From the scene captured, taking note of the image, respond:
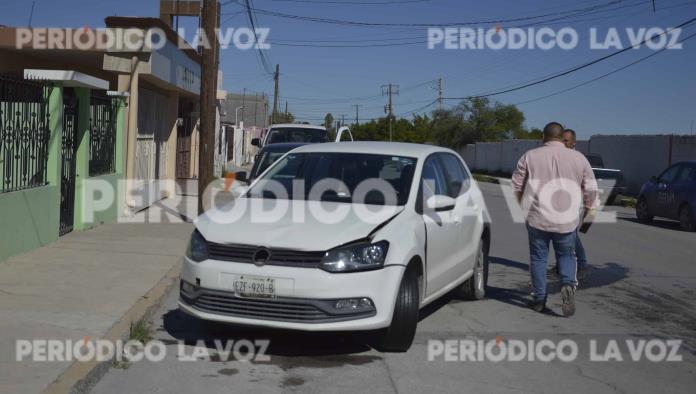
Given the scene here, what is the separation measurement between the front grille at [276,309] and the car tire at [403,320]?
0.34 metres

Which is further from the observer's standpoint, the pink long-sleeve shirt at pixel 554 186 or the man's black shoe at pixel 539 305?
the man's black shoe at pixel 539 305

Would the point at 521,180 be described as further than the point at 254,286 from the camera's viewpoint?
Yes

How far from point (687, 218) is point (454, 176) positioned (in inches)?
461

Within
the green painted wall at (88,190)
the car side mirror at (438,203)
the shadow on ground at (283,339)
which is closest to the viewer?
the shadow on ground at (283,339)

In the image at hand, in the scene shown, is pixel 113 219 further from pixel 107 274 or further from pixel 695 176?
pixel 695 176

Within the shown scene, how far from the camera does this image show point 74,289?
8.43 m

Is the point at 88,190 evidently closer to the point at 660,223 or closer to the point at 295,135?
the point at 295,135

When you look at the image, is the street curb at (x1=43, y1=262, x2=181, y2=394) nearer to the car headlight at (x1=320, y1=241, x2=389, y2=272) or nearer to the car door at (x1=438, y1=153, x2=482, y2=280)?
the car headlight at (x1=320, y1=241, x2=389, y2=272)

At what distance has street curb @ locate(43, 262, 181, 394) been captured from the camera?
5.35 metres

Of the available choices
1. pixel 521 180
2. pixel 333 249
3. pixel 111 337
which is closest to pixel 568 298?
pixel 521 180

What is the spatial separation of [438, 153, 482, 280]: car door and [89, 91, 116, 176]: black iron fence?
7155 mm

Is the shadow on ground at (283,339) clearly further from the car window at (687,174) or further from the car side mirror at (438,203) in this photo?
the car window at (687,174)

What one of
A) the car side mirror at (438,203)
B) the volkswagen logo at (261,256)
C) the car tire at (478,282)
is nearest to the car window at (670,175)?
the car tire at (478,282)

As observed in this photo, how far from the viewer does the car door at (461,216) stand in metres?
8.12
